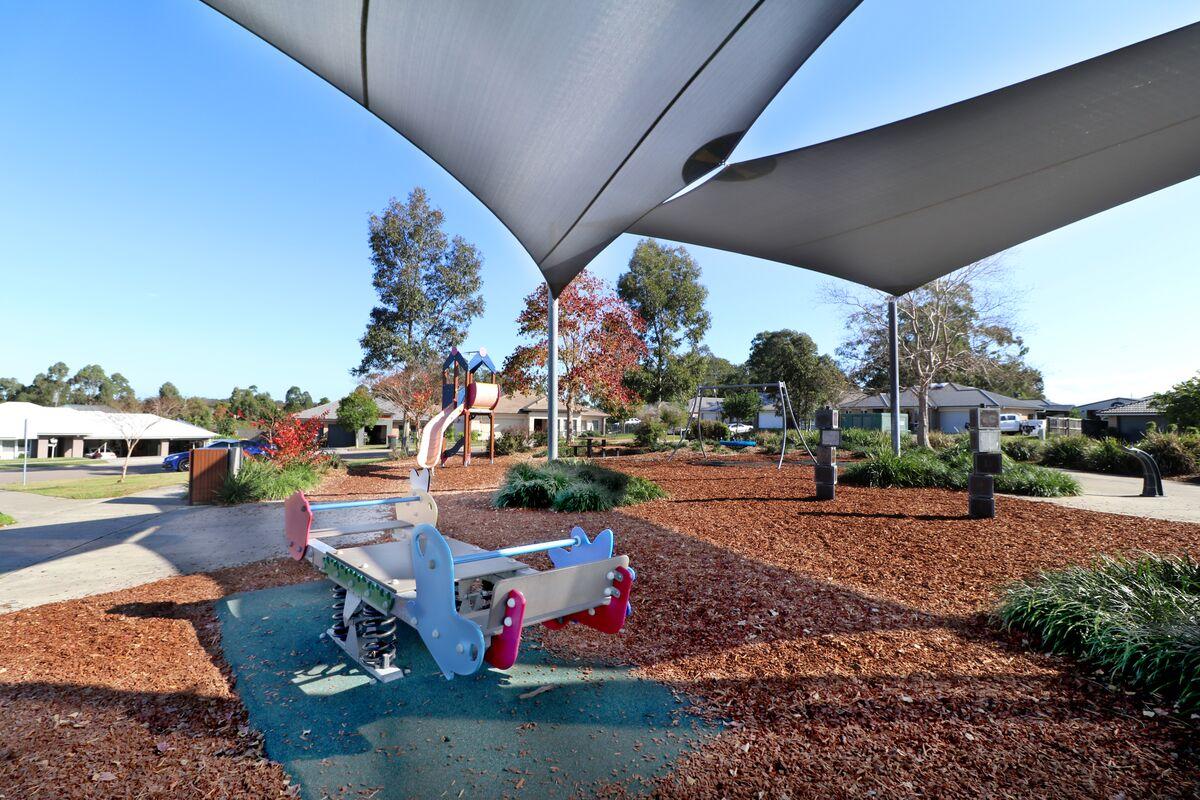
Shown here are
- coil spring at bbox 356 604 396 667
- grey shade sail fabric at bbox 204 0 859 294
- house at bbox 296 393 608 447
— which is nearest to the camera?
coil spring at bbox 356 604 396 667

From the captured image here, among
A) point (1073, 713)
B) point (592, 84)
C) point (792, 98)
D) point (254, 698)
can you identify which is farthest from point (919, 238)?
point (254, 698)

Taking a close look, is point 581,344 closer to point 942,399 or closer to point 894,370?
point 894,370

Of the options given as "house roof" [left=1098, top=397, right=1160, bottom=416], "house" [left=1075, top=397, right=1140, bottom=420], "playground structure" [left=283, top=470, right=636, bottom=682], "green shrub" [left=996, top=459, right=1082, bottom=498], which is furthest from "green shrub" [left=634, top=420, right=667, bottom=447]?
"house" [left=1075, top=397, right=1140, bottom=420]

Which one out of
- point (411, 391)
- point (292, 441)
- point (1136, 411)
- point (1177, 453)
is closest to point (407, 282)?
point (411, 391)

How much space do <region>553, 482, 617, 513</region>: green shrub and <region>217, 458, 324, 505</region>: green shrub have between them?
4494 mm

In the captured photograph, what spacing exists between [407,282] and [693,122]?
19.9 metres

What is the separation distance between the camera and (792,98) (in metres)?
5.20

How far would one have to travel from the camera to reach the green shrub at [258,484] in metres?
8.85

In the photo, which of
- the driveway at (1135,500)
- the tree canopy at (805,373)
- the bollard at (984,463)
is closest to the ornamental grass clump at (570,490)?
the bollard at (984,463)

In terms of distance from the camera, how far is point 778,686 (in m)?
2.65

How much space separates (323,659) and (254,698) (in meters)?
0.45

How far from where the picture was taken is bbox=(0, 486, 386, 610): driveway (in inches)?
174

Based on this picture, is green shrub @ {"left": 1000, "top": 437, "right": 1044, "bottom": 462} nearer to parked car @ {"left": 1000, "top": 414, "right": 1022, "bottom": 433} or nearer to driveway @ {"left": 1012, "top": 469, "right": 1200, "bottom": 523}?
driveway @ {"left": 1012, "top": 469, "right": 1200, "bottom": 523}

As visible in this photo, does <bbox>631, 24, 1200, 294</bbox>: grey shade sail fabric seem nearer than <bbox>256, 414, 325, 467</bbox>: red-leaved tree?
Yes
